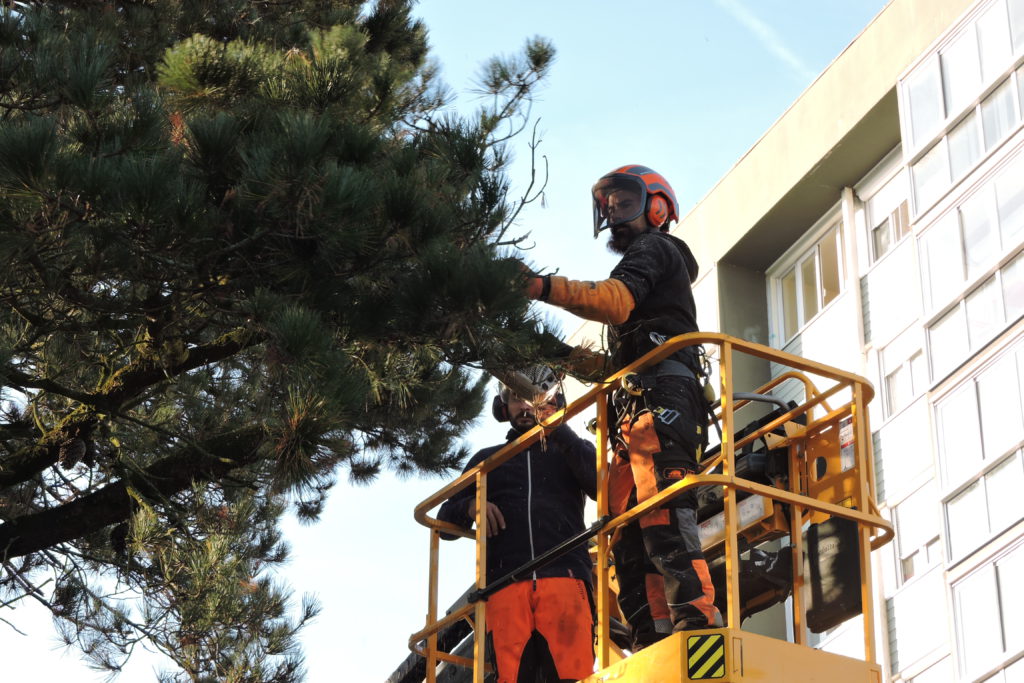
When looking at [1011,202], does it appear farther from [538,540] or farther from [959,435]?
[538,540]

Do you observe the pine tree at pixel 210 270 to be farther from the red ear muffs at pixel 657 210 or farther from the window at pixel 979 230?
the window at pixel 979 230

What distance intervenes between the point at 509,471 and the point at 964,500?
414 inches

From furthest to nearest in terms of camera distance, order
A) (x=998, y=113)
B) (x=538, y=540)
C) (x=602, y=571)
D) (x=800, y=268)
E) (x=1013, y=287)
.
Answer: (x=800, y=268) → (x=998, y=113) → (x=1013, y=287) → (x=538, y=540) → (x=602, y=571)

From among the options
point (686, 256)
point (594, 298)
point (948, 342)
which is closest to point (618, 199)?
point (686, 256)

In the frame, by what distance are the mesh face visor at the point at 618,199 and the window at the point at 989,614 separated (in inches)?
385

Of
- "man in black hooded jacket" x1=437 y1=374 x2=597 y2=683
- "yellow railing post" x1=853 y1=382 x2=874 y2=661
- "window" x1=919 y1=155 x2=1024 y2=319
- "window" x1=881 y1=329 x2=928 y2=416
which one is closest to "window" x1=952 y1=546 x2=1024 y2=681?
"window" x1=919 y1=155 x2=1024 y2=319

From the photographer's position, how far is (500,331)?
23.3ft

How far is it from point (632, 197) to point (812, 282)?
17.7m

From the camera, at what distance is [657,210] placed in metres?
8.13

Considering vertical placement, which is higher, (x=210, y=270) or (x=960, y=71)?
(x=960, y=71)

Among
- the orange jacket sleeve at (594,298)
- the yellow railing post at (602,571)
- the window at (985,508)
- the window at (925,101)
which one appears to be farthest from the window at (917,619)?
the orange jacket sleeve at (594,298)

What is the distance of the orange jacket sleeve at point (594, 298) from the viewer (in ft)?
24.2

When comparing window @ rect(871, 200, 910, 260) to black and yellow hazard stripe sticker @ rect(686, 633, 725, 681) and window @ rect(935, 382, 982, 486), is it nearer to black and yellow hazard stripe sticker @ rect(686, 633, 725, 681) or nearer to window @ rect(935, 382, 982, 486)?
window @ rect(935, 382, 982, 486)

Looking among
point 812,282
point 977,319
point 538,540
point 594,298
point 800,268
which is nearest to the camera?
point 594,298
